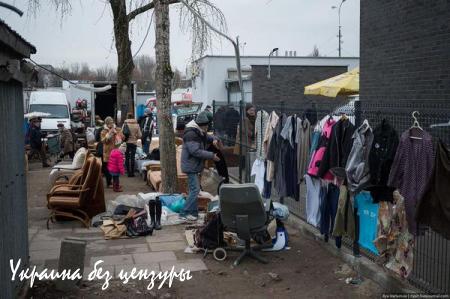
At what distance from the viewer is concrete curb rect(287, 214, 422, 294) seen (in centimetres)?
560

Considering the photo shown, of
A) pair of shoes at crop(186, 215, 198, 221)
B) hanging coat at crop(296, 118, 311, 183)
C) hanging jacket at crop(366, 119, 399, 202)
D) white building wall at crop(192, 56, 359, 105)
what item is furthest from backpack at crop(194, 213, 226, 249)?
white building wall at crop(192, 56, 359, 105)

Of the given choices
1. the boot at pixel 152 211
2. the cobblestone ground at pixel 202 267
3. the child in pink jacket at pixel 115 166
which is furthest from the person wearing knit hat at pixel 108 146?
the boot at pixel 152 211

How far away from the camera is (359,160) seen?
6.12 metres

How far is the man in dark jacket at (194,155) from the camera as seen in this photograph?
9.33m

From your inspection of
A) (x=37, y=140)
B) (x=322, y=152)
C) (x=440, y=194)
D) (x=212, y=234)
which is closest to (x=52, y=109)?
(x=37, y=140)

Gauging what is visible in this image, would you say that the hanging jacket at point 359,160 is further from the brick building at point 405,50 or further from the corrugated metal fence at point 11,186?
the brick building at point 405,50

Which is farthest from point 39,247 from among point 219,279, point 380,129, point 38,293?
point 380,129

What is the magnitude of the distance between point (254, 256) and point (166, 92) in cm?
538

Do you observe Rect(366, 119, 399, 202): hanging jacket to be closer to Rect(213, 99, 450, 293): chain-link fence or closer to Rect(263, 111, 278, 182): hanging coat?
Rect(213, 99, 450, 293): chain-link fence

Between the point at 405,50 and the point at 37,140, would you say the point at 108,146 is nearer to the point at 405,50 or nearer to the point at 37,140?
the point at 37,140

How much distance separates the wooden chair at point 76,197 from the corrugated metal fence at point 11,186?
9.84 feet

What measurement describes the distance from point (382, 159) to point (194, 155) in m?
4.23

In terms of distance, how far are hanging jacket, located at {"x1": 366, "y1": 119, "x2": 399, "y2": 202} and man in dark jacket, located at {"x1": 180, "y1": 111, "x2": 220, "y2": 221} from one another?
389 centimetres

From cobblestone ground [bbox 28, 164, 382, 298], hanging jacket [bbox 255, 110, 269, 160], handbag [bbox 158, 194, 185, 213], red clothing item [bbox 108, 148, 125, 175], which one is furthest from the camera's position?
red clothing item [bbox 108, 148, 125, 175]
